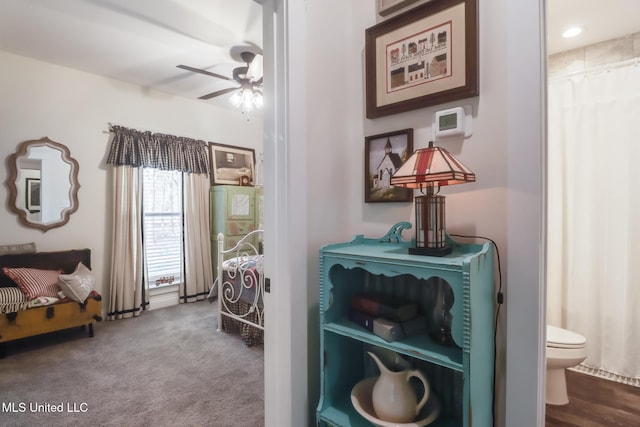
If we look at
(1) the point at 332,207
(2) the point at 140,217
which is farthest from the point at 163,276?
(1) the point at 332,207

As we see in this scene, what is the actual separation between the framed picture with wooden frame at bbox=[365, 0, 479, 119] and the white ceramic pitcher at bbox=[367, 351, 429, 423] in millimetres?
1017

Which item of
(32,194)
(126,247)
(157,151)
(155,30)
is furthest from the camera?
(157,151)

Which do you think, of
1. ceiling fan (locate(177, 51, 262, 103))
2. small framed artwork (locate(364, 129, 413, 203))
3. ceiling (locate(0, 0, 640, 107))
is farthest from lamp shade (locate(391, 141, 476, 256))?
ceiling fan (locate(177, 51, 262, 103))

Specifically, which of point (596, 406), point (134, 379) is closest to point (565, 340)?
point (596, 406)

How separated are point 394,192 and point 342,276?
423 millimetres

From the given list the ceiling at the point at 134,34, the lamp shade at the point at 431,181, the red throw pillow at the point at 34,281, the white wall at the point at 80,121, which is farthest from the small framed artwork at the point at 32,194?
the lamp shade at the point at 431,181

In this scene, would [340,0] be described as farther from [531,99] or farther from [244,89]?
[244,89]

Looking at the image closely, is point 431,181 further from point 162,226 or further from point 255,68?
point 162,226

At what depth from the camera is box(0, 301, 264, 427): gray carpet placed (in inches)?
77.4

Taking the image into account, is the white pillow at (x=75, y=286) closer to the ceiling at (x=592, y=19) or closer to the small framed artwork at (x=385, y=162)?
the small framed artwork at (x=385, y=162)

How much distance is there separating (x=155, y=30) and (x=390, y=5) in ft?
7.58

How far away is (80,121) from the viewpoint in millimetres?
3604

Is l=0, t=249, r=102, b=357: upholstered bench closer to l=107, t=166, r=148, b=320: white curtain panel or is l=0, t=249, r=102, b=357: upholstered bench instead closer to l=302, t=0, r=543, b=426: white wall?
l=107, t=166, r=148, b=320: white curtain panel

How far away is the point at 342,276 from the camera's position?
→ 134cm
